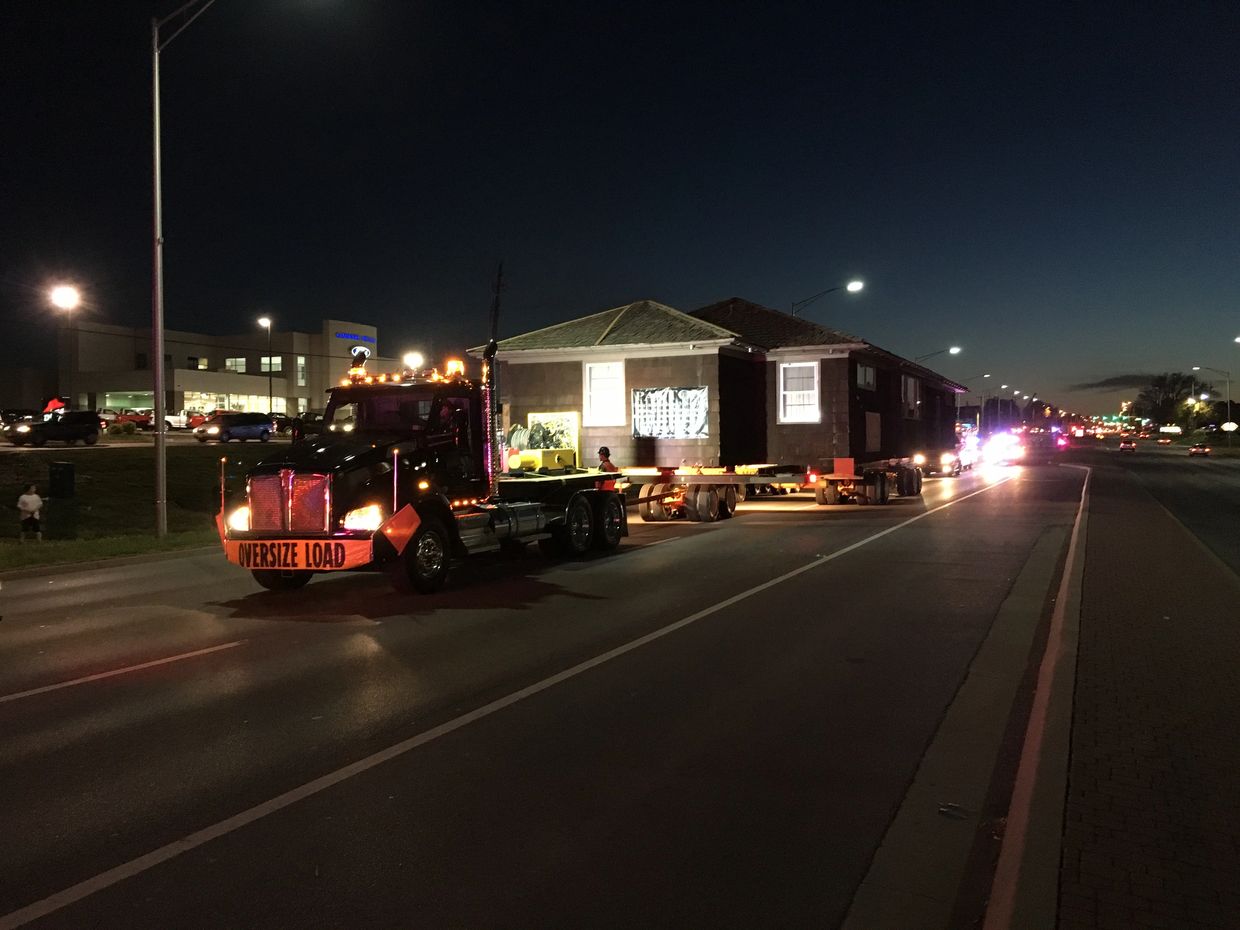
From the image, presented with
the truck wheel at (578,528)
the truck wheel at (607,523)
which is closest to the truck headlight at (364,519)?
the truck wheel at (578,528)

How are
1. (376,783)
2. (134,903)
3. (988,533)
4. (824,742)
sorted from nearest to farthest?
(134,903), (376,783), (824,742), (988,533)

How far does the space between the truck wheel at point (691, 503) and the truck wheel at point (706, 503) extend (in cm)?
4

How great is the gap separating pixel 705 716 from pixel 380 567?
20.3 feet

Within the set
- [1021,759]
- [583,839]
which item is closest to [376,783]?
[583,839]

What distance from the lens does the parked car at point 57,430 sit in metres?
38.6

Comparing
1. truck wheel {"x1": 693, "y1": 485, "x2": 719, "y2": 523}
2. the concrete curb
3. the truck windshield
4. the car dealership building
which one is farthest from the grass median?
the car dealership building

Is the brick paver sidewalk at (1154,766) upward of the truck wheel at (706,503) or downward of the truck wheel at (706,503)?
downward

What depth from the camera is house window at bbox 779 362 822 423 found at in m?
31.7

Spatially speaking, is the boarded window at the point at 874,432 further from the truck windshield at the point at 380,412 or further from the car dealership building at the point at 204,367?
the car dealership building at the point at 204,367

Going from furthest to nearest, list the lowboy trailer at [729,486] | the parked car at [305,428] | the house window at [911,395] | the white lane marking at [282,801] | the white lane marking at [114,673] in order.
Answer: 1. the house window at [911,395]
2. the lowboy trailer at [729,486]
3. the parked car at [305,428]
4. the white lane marking at [114,673]
5. the white lane marking at [282,801]

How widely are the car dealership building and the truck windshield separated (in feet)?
222

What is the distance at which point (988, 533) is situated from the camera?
64.1 ft

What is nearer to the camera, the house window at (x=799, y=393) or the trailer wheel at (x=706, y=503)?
the trailer wheel at (x=706, y=503)

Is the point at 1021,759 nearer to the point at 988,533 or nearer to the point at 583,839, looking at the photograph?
the point at 583,839
